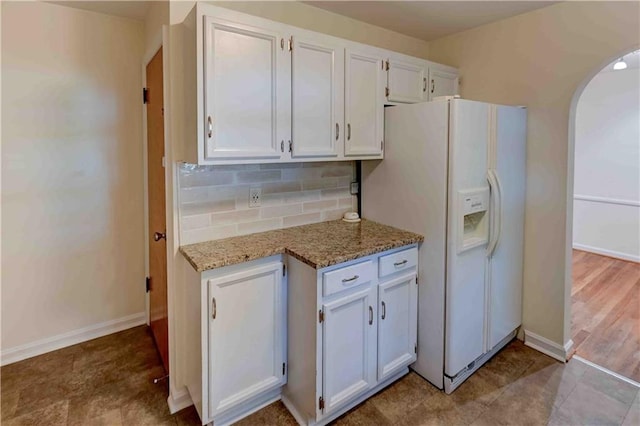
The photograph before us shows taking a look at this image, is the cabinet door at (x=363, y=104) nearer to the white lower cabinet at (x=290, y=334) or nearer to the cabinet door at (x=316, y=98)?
the cabinet door at (x=316, y=98)

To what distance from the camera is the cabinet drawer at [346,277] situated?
175 cm

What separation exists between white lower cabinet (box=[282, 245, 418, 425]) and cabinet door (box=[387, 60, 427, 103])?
3.44 feet

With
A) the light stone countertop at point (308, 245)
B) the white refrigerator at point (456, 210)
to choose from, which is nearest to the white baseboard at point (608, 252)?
the white refrigerator at point (456, 210)

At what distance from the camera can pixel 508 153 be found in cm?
234

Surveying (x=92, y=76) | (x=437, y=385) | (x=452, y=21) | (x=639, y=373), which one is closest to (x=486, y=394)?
(x=437, y=385)

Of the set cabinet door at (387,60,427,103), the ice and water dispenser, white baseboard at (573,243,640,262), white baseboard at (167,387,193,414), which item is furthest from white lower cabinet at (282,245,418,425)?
white baseboard at (573,243,640,262)

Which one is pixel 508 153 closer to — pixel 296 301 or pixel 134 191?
pixel 296 301

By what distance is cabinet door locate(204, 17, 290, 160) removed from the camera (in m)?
1.66

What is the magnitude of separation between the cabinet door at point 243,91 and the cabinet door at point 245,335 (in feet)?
2.09

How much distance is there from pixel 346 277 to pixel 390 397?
86 centimetres

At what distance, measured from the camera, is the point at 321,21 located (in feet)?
8.04

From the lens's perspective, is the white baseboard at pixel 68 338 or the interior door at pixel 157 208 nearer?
the interior door at pixel 157 208

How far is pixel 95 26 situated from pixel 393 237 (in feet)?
8.32

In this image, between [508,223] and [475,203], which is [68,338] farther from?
[508,223]
